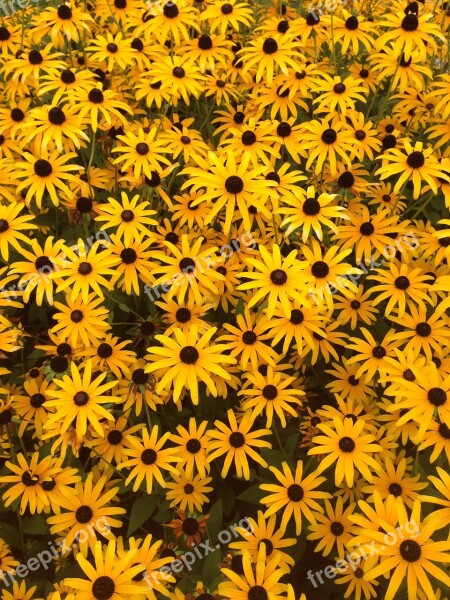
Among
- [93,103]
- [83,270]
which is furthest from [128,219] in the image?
[93,103]

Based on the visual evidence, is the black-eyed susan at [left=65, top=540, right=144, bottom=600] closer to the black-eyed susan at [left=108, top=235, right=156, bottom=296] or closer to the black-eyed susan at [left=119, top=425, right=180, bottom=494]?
the black-eyed susan at [left=119, top=425, right=180, bottom=494]

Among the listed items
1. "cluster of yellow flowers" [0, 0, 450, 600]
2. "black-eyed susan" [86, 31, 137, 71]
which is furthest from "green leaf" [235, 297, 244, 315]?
"black-eyed susan" [86, 31, 137, 71]

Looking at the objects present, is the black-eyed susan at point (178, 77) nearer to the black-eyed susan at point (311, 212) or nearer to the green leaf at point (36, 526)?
the black-eyed susan at point (311, 212)

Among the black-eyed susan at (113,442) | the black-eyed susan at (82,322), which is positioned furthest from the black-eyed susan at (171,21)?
the black-eyed susan at (113,442)

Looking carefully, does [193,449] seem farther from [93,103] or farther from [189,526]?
[93,103]

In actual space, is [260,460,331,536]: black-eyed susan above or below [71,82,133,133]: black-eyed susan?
below

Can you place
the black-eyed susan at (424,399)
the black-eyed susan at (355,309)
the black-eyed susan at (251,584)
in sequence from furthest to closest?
the black-eyed susan at (355,309) < the black-eyed susan at (424,399) < the black-eyed susan at (251,584)
